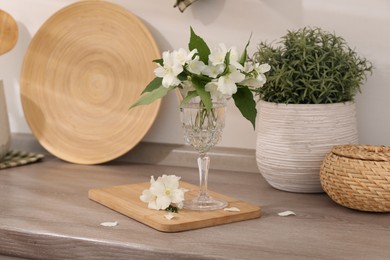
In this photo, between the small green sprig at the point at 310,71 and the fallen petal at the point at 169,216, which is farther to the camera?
the small green sprig at the point at 310,71

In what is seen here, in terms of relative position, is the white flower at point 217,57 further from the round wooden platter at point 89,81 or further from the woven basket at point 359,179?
the round wooden platter at point 89,81

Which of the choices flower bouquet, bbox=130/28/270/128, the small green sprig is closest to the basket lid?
the small green sprig

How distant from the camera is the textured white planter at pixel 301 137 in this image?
1.53 metres

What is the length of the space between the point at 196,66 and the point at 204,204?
0.29m

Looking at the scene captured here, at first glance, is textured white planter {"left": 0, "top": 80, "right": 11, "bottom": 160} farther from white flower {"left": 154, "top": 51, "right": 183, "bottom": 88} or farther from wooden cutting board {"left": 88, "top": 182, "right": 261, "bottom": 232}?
white flower {"left": 154, "top": 51, "right": 183, "bottom": 88}

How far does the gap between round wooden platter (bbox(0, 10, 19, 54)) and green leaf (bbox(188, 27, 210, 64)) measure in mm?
771

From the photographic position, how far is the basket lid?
Result: 1390 mm

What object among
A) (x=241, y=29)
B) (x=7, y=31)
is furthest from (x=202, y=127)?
(x=7, y=31)

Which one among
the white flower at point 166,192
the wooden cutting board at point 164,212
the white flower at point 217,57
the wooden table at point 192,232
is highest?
the white flower at point 217,57

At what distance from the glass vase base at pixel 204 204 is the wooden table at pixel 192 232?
8 cm

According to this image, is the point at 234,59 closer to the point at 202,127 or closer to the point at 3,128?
the point at 202,127

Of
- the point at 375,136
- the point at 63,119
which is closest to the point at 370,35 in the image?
the point at 375,136

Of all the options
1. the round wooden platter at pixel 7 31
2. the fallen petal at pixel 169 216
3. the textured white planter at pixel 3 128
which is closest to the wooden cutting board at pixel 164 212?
the fallen petal at pixel 169 216

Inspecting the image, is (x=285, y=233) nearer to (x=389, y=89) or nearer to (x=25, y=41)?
(x=389, y=89)
